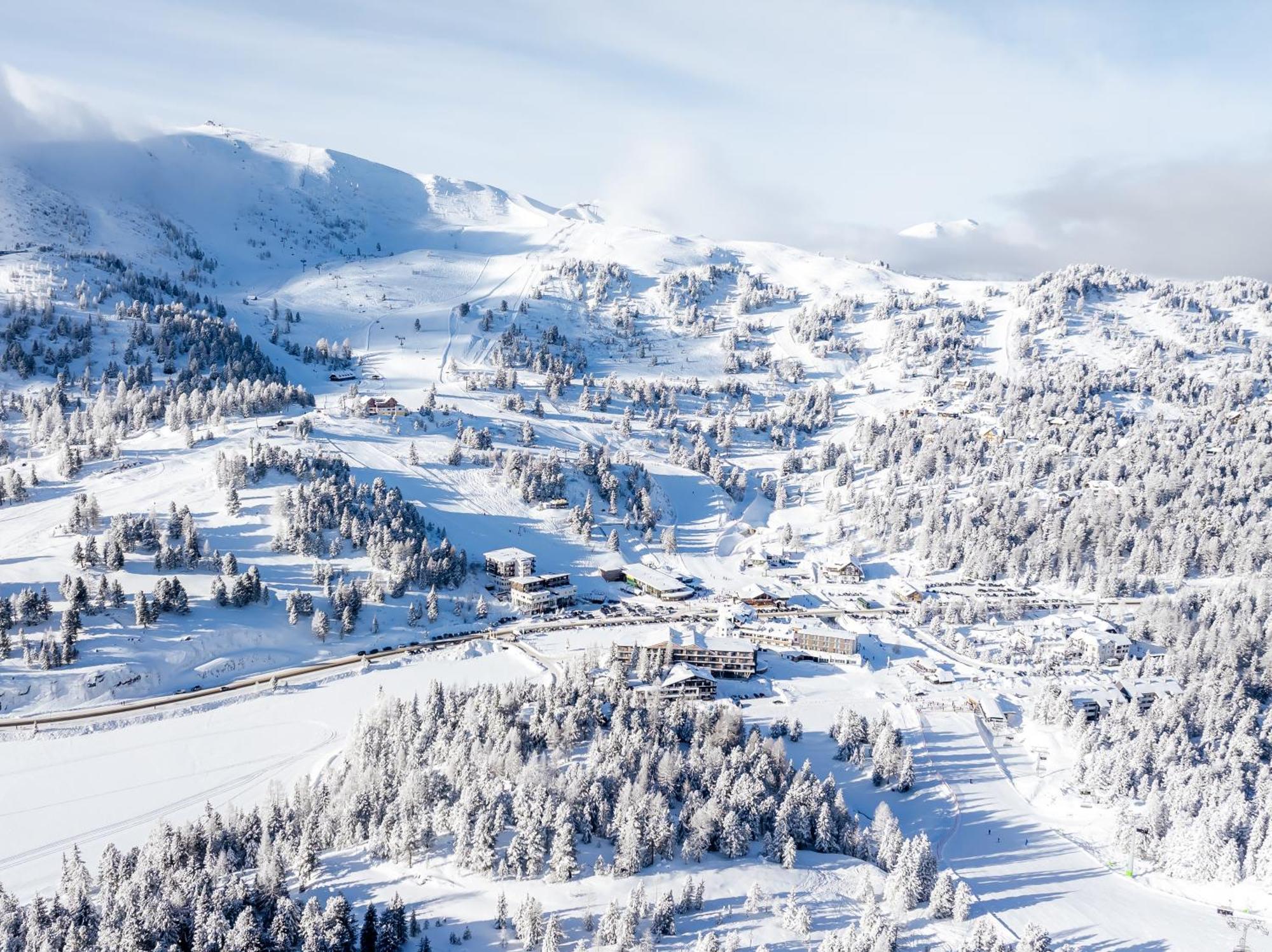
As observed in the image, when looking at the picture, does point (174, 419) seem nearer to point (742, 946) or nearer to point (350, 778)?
point (350, 778)

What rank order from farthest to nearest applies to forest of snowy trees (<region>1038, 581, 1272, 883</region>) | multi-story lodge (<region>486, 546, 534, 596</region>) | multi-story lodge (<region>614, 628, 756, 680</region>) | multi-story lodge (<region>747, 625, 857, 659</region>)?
multi-story lodge (<region>486, 546, 534, 596</region>), multi-story lodge (<region>747, 625, 857, 659</region>), multi-story lodge (<region>614, 628, 756, 680</region>), forest of snowy trees (<region>1038, 581, 1272, 883</region>)

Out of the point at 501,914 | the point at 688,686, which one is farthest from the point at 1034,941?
the point at 688,686

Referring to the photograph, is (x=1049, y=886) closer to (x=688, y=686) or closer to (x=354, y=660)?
(x=688, y=686)

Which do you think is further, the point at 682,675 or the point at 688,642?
the point at 688,642

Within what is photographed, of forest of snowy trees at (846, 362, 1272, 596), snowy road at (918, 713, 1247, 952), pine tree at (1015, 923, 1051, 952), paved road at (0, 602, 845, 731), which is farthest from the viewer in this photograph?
forest of snowy trees at (846, 362, 1272, 596)

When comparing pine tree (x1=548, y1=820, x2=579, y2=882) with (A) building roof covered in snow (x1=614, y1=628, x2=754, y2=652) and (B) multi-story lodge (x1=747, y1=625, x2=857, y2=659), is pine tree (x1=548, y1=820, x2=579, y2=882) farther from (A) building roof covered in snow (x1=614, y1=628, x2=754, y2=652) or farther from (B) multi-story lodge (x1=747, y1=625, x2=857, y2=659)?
(B) multi-story lodge (x1=747, y1=625, x2=857, y2=659)

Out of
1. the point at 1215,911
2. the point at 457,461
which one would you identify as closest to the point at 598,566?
the point at 457,461

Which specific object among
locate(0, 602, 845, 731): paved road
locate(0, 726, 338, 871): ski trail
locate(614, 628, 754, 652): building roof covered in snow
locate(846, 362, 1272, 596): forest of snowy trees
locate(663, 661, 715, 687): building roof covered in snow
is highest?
locate(846, 362, 1272, 596): forest of snowy trees

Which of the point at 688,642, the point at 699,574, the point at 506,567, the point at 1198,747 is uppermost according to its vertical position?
the point at 506,567

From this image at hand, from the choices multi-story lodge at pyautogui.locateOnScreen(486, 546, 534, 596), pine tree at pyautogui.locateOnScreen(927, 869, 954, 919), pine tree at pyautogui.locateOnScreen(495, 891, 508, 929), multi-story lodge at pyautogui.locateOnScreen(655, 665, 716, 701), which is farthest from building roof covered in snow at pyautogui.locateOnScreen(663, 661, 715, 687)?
pine tree at pyautogui.locateOnScreen(495, 891, 508, 929)
